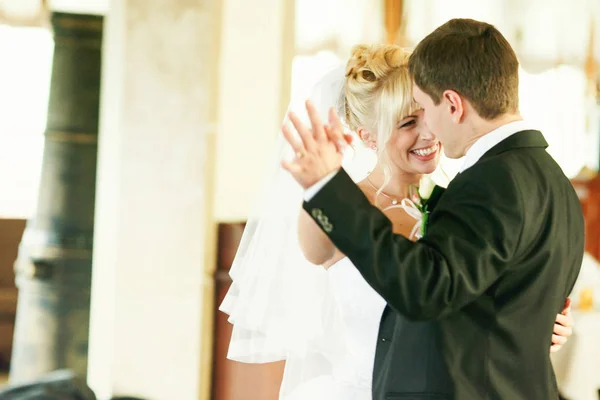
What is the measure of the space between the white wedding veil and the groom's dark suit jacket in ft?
2.36

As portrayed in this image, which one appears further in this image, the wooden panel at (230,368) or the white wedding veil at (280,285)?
the wooden panel at (230,368)

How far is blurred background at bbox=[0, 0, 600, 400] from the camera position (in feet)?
13.5

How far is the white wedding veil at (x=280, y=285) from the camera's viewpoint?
2322mm

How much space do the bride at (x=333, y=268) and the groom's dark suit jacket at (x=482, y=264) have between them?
690 mm

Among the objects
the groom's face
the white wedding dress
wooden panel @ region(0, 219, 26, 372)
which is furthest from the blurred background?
the groom's face

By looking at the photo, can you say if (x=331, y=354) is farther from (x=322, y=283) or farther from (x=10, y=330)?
(x=10, y=330)

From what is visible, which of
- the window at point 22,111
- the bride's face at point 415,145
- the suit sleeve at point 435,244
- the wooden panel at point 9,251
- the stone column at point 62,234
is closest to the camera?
the suit sleeve at point 435,244

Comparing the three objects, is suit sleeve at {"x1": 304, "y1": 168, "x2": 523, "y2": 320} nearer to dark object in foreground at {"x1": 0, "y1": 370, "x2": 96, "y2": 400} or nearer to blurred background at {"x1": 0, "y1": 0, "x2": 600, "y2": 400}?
dark object in foreground at {"x1": 0, "y1": 370, "x2": 96, "y2": 400}

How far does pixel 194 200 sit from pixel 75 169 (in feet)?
4.40

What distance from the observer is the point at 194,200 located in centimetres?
415

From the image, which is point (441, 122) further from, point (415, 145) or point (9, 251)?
point (9, 251)

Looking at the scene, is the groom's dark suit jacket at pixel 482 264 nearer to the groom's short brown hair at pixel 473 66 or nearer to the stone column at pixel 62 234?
the groom's short brown hair at pixel 473 66

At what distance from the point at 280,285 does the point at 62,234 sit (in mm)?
3025

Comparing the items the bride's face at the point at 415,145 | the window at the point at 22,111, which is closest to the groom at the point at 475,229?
the bride's face at the point at 415,145
